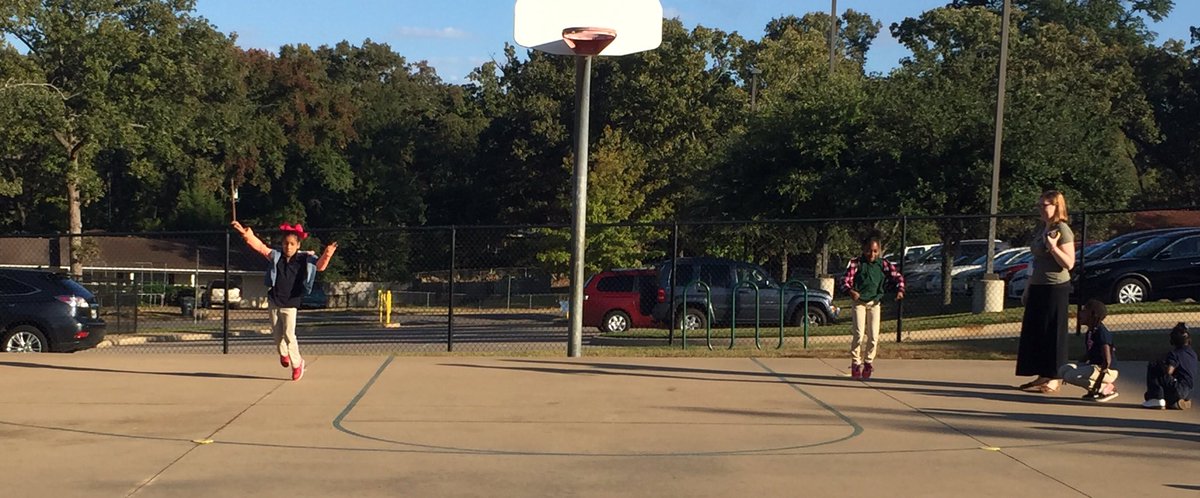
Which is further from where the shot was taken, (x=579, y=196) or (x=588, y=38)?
(x=579, y=196)

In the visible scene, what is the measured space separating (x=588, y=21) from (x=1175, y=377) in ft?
26.1

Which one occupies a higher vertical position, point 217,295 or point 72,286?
point 72,286

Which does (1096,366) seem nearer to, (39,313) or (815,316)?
(39,313)

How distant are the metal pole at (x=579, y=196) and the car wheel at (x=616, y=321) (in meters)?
10.8

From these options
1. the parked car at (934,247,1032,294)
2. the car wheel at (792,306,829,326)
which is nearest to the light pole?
the car wheel at (792,306,829,326)

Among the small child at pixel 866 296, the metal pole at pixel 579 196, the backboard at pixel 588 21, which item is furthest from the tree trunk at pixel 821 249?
the small child at pixel 866 296

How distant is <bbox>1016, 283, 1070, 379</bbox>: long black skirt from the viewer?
36.4 ft

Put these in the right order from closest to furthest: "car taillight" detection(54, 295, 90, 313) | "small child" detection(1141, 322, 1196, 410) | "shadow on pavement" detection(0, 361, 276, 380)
Result: "small child" detection(1141, 322, 1196, 410), "shadow on pavement" detection(0, 361, 276, 380), "car taillight" detection(54, 295, 90, 313)

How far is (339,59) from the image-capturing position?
350 ft

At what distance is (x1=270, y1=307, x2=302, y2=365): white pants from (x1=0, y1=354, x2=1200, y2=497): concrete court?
340mm

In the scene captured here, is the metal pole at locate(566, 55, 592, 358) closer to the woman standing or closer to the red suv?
the woman standing

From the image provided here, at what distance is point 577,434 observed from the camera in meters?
9.20

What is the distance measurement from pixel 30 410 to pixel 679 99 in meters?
50.1

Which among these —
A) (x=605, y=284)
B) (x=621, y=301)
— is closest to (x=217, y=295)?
(x=605, y=284)
